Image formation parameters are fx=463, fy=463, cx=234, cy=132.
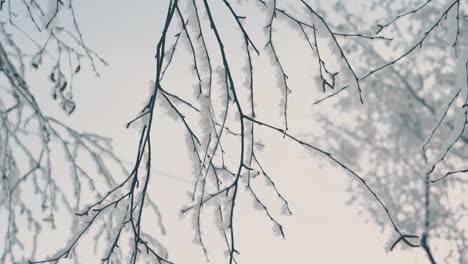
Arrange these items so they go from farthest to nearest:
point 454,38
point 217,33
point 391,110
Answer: point 391,110 < point 454,38 < point 217,33

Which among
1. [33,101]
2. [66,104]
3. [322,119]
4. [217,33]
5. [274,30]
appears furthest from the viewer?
[322,119]

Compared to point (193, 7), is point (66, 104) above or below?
above

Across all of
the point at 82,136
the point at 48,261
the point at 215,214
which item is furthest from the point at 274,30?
the point at 82,136

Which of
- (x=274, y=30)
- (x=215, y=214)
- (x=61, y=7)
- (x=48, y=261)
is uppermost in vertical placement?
(x=61, y=7)

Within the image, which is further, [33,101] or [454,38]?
[33,101]

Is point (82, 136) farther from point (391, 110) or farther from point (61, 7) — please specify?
point (391, 110)

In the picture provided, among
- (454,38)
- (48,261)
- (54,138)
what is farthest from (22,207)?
(454,38)

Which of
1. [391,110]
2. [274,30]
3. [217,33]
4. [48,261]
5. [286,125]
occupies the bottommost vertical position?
[48,261]

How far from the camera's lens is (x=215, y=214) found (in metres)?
1.39

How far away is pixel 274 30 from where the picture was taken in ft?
4.48

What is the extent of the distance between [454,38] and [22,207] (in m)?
2.74

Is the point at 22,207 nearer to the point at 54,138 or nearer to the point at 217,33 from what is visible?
the point at 54,138

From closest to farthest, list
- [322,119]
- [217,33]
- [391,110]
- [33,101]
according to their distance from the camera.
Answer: [217,33], [33,101], [391,110], [322,119]

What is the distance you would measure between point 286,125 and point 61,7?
801 millimetres
